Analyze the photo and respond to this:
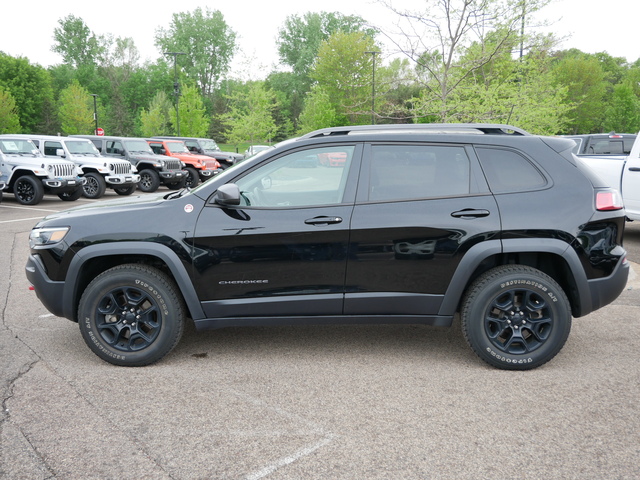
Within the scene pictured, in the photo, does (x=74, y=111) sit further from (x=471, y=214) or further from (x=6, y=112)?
(x=471, y=214)

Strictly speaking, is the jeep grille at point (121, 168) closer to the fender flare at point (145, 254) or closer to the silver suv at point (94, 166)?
the silver suv at point (94, 166)

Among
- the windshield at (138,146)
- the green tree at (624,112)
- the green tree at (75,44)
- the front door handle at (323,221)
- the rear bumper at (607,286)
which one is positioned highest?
the green tree at (75,44)

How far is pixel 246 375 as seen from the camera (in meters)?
4.16

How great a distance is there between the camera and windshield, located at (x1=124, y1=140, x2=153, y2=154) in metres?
21.7

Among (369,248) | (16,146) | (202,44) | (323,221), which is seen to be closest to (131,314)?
(323,221)

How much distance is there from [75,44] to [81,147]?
8550 centimetres

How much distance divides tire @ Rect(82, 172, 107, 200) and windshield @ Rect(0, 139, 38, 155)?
7.12ft

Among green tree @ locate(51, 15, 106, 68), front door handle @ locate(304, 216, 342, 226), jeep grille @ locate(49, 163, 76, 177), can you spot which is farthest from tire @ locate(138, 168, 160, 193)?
green tree @ locate(51, 15, 106, 68)

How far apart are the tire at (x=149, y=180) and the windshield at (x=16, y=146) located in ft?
15.7

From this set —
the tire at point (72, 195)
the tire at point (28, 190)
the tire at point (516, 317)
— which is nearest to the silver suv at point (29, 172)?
the tire at point (28, 190)

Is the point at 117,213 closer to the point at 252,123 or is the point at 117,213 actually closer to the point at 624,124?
the point at 252,123

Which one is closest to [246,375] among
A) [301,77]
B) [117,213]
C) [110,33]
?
[117,213]

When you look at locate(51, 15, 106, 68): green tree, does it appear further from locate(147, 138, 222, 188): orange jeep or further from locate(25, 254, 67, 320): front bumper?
locate(25, 254, 67, 320): front bumper

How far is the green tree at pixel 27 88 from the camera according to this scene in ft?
234
